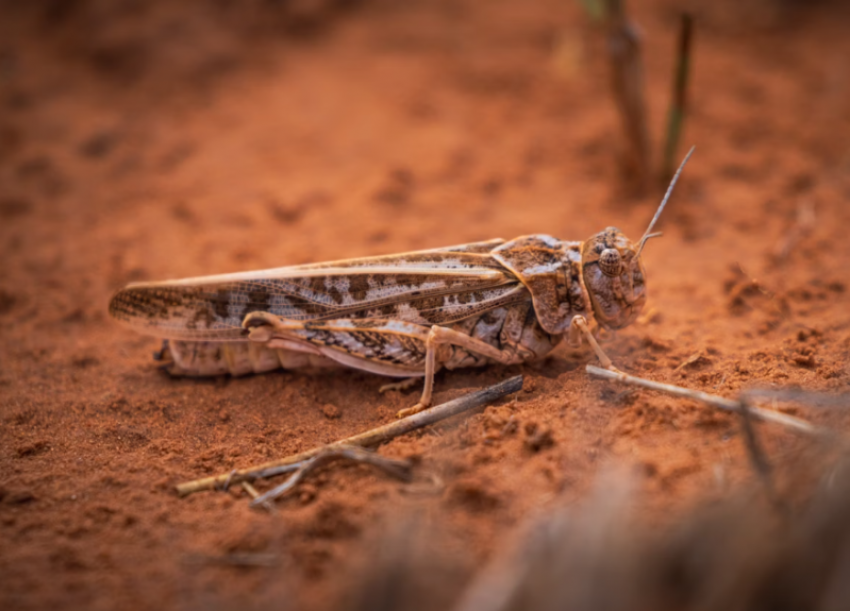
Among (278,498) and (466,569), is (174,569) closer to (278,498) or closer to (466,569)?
(278,498)

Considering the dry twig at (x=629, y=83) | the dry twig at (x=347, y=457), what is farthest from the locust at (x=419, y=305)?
the dry twig at (x=629, y=83)

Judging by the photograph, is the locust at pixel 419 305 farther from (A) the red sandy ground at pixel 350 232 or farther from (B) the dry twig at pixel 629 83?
(B) the dry twig at pixel 629 83

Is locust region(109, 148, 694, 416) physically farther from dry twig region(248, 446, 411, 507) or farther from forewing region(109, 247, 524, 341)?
dry twig region(248, 446, 411, 507)

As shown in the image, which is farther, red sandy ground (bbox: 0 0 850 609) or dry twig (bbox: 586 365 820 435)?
red sandy ground (bbox: 0 0 850 609)

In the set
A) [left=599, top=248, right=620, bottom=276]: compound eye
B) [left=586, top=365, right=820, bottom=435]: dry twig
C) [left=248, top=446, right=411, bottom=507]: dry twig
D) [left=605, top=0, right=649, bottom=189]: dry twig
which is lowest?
[left=248, top=446, right=411, bottom=507]: dry twig

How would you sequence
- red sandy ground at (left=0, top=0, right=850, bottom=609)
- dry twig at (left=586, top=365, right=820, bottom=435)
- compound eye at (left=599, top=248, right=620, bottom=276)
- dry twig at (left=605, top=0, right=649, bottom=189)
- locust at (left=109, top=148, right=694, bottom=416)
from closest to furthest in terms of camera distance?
dry twig at (left=586, top=365, right=820, bottom=435)
red sandy ground at (left=0, top=0, right=850, bottom=609)
compound eye at (left=599, top=248, right=620, bottom=276)
locust at (left=109, top=148, right=694, bottom=416)
dry twig at (left=605, top=0, right=649, bottom=189)

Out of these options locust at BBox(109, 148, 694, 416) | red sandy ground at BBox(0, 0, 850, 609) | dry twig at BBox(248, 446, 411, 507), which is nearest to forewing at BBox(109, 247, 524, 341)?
locust at BBox(109, 148, 694, 416)

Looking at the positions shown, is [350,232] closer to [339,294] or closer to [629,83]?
[339,294]
